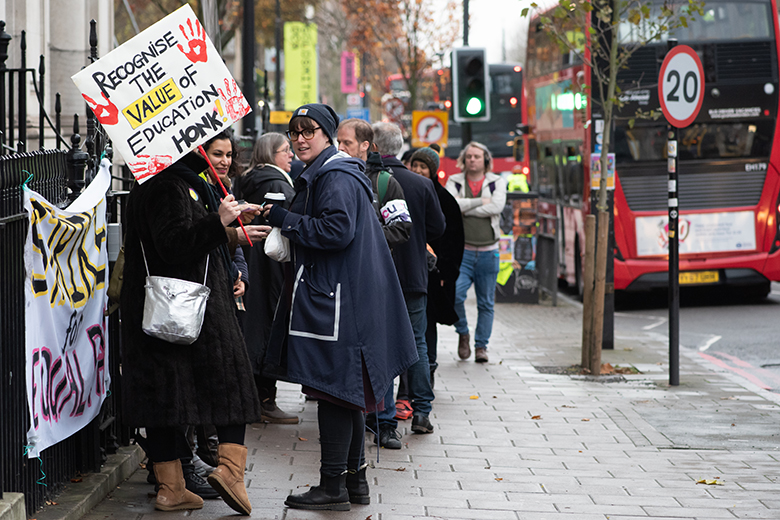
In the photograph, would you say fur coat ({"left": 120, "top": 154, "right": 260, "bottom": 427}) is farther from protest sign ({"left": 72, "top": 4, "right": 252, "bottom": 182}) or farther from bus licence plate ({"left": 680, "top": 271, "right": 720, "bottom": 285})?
bus licence plate ({"left": 680, "top": 271, "right": 720, "bottom": 285})

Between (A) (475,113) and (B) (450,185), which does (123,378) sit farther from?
(A) (475,113)

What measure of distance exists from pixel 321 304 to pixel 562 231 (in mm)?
12342

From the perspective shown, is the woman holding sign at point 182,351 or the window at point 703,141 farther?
the window at point 703,141

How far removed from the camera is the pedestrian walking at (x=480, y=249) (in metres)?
9.73

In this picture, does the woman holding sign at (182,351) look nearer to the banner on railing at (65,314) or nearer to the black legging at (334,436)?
the banner on railing at (65,314)

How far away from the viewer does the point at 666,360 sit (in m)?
9.88

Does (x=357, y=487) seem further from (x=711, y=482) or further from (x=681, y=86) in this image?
(x=681, y=86)

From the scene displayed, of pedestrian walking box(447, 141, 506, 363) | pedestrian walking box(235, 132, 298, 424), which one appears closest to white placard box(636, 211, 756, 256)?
pedestrian walking box(447, 141, 506, 363)

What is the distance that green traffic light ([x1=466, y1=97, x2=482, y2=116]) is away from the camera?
14555mm

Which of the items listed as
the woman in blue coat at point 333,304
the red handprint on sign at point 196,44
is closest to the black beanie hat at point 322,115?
the woman in blue coat at point 333,304

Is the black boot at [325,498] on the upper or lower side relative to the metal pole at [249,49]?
lower

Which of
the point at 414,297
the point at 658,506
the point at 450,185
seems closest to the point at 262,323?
the point at 414,297

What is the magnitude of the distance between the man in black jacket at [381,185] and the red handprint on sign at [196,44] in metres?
1.32

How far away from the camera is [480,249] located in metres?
9.80
